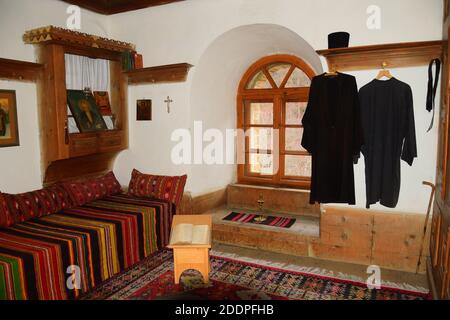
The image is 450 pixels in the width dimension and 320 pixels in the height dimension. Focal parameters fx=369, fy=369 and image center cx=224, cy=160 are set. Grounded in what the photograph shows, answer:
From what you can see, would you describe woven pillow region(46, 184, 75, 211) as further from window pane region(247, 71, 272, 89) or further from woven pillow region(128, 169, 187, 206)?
window pane region(247, 71, 272, 89)

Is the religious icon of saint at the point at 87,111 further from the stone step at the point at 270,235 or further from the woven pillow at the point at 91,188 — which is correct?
the stone step at the point at 270,235

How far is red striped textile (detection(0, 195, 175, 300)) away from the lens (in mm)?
2879

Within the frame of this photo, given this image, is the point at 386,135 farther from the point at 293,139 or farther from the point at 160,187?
the point at 160,187

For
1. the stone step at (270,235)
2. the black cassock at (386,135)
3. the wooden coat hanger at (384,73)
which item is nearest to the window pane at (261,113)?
the stone step at (270,235)

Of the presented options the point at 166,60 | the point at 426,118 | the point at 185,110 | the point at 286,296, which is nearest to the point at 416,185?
the point at 426,118

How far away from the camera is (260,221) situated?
471 centimetres

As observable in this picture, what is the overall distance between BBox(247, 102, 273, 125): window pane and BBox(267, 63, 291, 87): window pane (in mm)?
356

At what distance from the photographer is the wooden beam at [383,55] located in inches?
135

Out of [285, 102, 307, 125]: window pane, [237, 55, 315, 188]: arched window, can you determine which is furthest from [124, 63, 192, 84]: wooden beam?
[285, 102, 307, 125]: window pane

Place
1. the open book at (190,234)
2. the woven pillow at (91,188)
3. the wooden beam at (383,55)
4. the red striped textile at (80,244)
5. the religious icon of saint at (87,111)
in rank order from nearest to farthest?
the red striped textile at (80,244) → the open book at (190,234) → the wooden beam at (383,55) → the woven pillow at (91,188) → the religious icon of saint at (87,111)

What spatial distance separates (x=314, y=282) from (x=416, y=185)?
1.40 m

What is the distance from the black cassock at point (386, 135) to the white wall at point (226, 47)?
0.11 metres

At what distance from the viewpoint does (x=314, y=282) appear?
355 cm

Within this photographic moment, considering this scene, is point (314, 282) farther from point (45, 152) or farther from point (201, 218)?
point (45, 152)
